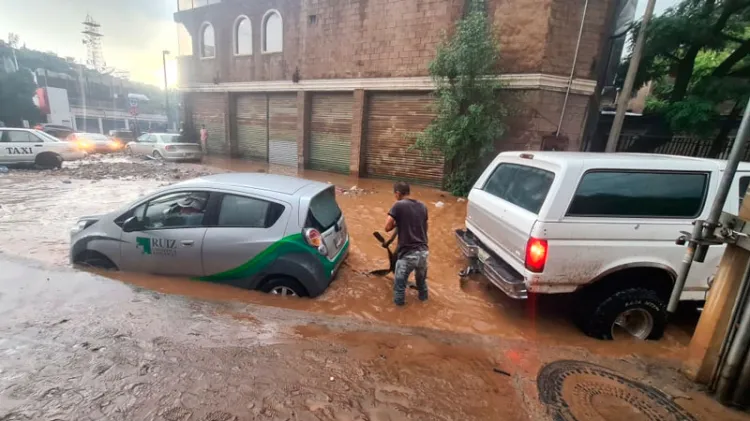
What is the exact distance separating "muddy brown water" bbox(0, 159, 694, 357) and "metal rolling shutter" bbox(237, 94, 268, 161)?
28.8 feet

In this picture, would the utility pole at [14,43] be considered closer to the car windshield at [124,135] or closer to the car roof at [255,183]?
the car windshield at [124,135]

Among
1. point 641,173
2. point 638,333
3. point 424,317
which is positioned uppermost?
point 641,173

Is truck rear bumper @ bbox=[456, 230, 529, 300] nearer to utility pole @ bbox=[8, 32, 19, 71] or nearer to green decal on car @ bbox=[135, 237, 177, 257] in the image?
green decal on car @ bbox=[135, 237, 177, 257]

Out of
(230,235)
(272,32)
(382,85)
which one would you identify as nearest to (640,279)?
(230,235)

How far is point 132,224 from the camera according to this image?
4.16 meters

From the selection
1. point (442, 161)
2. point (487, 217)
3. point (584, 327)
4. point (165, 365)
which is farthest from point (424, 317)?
point (442, 161)

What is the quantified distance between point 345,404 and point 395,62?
12.2 m

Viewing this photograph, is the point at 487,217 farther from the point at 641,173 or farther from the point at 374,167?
the point at 374,167

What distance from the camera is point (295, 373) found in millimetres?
2438

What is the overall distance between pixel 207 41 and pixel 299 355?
2093cm

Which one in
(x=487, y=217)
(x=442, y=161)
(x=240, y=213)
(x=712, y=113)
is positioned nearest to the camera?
(x=240, y=213)

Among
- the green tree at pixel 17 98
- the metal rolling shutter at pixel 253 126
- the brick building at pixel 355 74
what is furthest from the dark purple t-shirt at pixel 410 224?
the green tree at pixel 17 98

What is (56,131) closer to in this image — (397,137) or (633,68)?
(397,137)

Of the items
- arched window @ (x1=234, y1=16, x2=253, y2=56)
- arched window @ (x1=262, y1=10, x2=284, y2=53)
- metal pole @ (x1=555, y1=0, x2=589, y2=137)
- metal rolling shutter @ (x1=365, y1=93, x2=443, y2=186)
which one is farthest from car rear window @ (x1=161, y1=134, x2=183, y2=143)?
metal pole @ (x1=555, y1=0, x2=589, y2=137)
